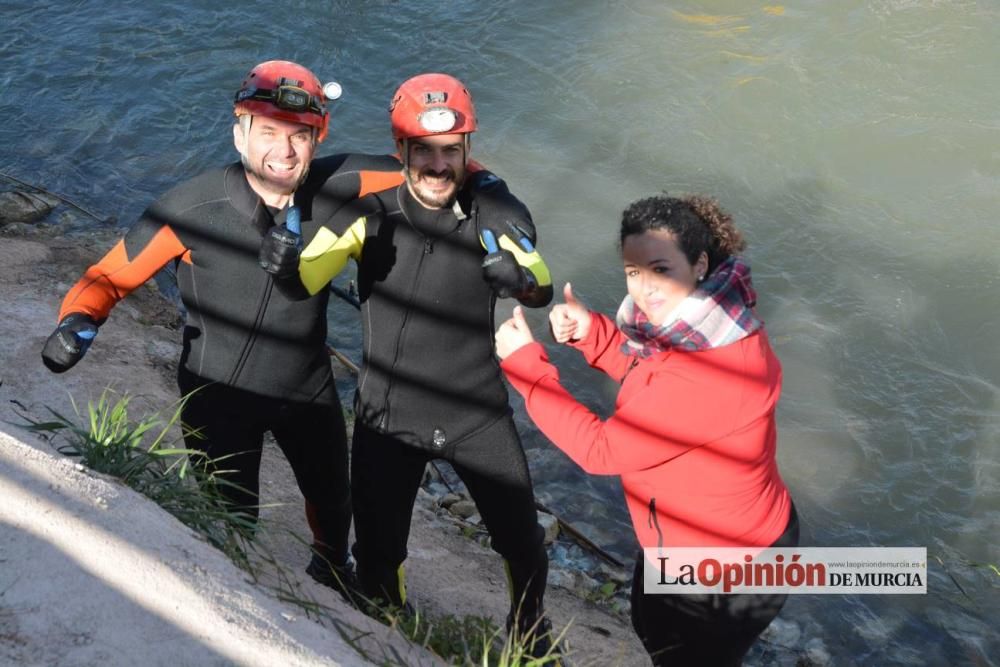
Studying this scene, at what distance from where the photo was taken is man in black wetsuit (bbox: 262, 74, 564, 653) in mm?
3121

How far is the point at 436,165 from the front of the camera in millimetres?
3100

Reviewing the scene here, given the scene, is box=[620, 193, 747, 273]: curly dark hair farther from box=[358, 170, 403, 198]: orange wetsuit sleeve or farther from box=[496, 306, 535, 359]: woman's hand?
box=[358, 170, 403, 198]: orange wetsuit sleeve

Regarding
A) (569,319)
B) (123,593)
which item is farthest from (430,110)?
(123,593)

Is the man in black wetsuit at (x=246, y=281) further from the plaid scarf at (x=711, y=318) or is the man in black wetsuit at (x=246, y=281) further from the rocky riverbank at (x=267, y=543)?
the plaid scarf at (x=711, y=318)

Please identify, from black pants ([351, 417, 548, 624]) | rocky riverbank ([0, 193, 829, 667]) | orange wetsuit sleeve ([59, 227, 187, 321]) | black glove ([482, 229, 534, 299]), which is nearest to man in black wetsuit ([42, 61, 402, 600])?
orange wetsuit sleeve ([59, 227, 187, 321])

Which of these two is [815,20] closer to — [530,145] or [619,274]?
[530,145]

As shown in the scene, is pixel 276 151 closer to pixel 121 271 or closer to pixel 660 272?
pixel 121 271

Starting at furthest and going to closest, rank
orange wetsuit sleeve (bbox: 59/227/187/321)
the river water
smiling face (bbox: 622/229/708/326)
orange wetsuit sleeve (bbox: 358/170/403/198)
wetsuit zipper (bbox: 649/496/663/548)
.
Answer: the river water < orange wetsuit sleeve (bbox: 358/170/403/198) < orange wetsuit sleeve (bbox: 59/227/187/321) < wetsuit zipper (bbox: 649/496/663/548) < smiling face (bbox: 622/229/708/326)

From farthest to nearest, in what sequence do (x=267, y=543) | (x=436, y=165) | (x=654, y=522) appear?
(x=267, y=543) → (x=436, y=165) → (x=654, y=522)

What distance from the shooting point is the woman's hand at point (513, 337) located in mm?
2873

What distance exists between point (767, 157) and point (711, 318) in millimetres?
5225

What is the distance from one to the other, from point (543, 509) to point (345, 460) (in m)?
1.52

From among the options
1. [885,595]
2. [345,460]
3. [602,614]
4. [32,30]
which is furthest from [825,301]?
[32,30]

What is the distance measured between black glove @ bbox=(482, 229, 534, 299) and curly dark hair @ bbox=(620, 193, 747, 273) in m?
0.38
